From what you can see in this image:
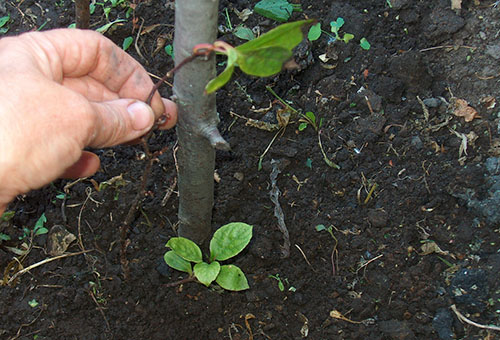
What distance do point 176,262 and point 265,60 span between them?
890 mm

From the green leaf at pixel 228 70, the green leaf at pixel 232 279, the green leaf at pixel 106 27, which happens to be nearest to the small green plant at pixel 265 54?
the green leaf at pixel 228 70

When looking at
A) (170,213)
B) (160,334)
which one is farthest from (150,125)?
(160,334)

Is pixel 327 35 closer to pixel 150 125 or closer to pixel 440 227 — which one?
pixel 440 227

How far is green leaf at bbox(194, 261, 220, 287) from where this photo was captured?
1.44 metres

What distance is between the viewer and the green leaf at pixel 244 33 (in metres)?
1.94

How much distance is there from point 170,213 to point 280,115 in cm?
51

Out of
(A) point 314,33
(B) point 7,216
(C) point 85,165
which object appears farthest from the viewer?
(A) point 314,33

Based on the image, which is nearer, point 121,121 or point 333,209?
point 121,121

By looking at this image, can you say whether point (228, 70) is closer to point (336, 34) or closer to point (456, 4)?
point (336, 34)

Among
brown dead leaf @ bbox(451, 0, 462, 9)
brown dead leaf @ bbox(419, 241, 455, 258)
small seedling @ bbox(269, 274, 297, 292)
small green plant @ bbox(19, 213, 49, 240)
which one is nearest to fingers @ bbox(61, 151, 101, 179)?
small green plant @ bbox(19, 213, 49, 240)

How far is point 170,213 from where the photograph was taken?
175cm

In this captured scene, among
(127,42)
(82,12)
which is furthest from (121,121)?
(127,42)

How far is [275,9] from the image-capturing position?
1940 millimetres

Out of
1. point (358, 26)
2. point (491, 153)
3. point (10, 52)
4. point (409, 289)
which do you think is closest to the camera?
point (10, 52)
